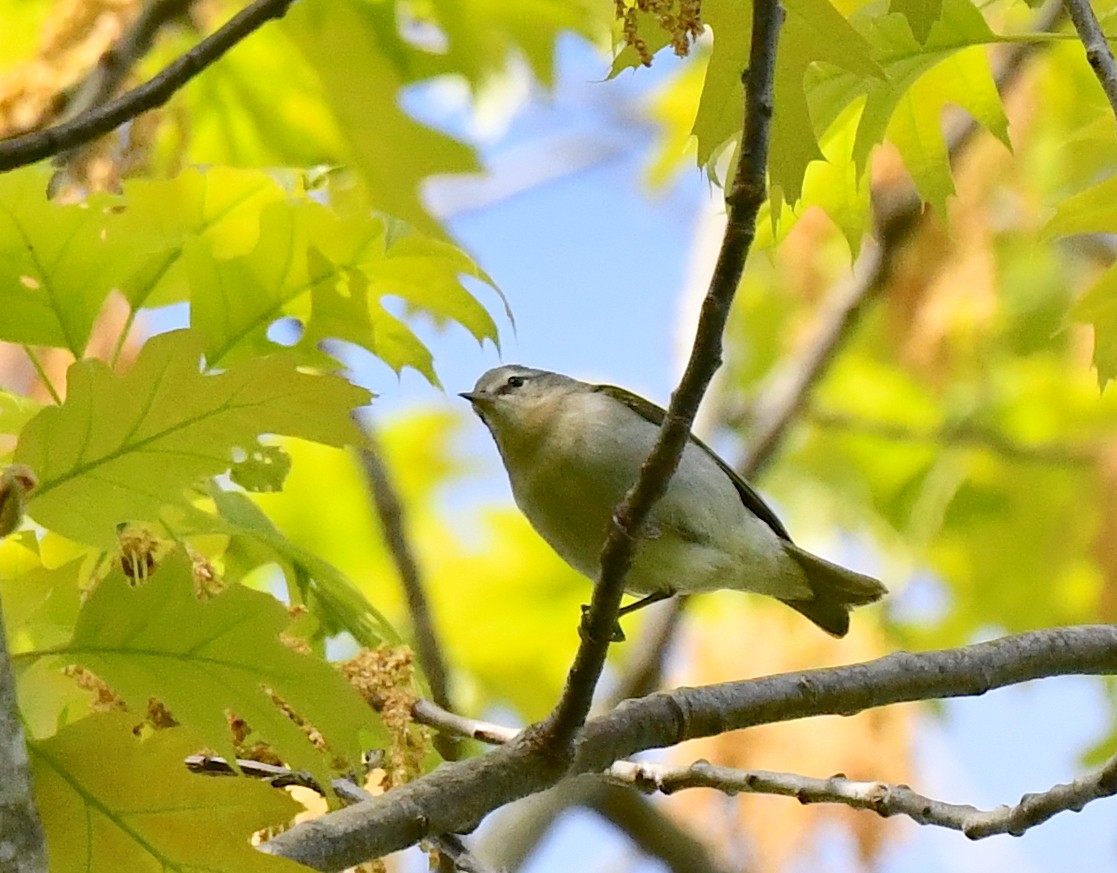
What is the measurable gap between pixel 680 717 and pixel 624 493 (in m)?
1.07

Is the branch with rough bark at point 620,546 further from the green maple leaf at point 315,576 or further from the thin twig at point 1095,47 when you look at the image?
the thin twig at point 1095,47

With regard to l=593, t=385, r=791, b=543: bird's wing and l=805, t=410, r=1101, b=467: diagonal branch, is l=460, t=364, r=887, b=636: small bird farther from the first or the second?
l=805, t=410, r=1101, b=467: diagonal branch

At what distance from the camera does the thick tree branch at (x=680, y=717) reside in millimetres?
1683

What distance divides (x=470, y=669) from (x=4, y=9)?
9.62 ft

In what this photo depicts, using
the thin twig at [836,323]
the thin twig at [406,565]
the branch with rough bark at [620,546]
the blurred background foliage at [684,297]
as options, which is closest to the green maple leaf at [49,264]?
the blurred background foliage at [684,297]

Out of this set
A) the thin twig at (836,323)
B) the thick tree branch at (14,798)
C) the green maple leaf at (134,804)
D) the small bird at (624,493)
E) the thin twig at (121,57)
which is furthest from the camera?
the thin twig at (836,323)

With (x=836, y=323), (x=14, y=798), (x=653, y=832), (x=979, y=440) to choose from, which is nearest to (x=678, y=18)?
(x=14, y=798)

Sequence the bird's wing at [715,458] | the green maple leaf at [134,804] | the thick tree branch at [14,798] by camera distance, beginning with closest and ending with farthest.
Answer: the thick tree branch at [14,798] → the green maple leaf at [134,804] → the bird's wing at [715,458]

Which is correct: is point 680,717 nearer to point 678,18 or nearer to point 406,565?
point 678,18

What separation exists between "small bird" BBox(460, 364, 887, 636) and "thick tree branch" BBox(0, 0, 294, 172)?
125 cm

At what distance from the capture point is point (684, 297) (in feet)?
18.3

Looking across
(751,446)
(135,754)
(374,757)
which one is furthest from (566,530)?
(751,446)

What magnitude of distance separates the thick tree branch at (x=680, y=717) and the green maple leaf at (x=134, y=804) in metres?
0.05

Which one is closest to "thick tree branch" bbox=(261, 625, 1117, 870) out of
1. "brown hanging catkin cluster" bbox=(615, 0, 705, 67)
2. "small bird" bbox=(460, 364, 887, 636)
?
"small bird" bbox=(460, 364, 887, 636)
